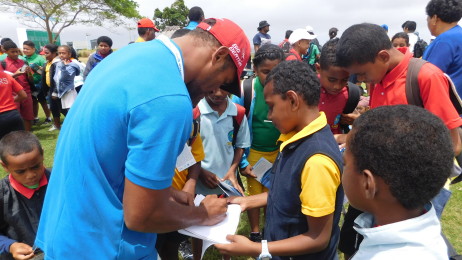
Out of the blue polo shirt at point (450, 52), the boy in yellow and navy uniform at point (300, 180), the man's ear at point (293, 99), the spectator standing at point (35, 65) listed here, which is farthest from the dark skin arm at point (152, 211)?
the spectator standing at point (35, 65)

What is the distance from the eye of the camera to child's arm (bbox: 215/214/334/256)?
1.48 metres

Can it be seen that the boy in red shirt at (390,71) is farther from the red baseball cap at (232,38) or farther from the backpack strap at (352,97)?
the red baseball cap at (232,38)

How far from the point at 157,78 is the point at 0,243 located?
5.13ft

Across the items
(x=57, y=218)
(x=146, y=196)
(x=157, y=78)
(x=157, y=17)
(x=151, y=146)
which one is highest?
(x=157, y=78)

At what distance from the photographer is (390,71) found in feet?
6.59

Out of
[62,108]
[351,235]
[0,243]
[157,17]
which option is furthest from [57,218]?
[157,17]

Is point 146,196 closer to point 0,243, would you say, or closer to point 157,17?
point 0,243

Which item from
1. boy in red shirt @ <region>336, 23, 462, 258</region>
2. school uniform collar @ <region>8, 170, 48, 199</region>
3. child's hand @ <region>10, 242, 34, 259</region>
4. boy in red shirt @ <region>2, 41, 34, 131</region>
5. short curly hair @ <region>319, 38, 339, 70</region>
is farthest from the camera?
boy in red shirt @ <region>2, 41, 34, 131</region>

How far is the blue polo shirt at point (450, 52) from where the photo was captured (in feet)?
10.4

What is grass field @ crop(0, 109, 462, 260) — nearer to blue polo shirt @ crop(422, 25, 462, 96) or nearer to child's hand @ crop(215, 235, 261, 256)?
blue polo shirt @ crop(422, 25, 462, 96)

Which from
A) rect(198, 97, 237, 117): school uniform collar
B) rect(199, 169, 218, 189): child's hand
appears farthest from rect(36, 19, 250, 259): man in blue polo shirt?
rect(198, 97, 237, 117): school uniform collar

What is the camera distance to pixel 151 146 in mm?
956

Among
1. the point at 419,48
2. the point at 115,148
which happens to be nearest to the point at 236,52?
the point at 115,148

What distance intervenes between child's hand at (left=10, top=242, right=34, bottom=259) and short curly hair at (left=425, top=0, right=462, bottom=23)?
12.8ft
